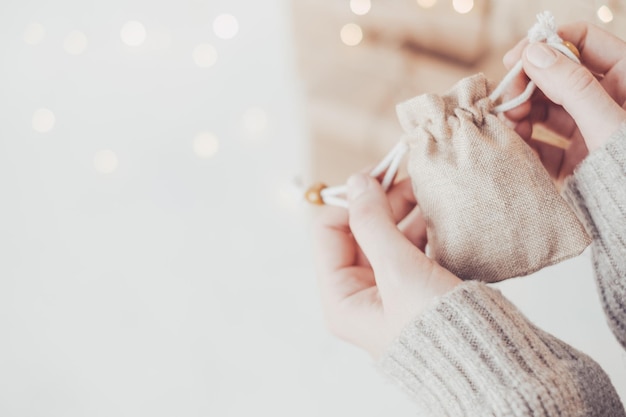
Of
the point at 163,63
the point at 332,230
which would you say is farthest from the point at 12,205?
the point at 332,230

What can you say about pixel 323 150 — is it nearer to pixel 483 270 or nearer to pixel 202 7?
pixel 202 7

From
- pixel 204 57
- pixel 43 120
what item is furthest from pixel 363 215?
pixel 43 120

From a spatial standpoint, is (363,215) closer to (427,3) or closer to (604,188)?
(604,188)

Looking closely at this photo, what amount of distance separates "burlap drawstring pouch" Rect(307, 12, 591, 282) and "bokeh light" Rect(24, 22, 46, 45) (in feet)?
2.61

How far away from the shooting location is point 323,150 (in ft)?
3.54

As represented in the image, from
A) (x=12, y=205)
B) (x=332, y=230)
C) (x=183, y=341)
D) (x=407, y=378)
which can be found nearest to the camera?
(x=407, y=378)

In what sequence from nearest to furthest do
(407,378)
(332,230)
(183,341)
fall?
(407,378) → (332,230) → (183,341)

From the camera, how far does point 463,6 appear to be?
1.09m

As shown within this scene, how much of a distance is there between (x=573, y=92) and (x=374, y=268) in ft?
0.88

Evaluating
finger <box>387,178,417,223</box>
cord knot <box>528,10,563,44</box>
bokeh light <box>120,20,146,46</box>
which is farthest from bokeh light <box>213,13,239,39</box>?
cord knot <box>528,10,563,44</box>

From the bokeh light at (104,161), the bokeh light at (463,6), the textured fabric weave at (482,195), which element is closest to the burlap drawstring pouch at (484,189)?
Answer: the textured fabric weave at (482,195)

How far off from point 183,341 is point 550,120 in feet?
2.12

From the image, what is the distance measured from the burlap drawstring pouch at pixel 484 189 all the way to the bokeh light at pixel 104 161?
627 millimetres

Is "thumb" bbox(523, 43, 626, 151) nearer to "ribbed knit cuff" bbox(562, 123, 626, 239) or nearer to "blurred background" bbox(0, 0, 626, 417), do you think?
"ribbed knit cuff" bbox(562, 123, 626, 239)
